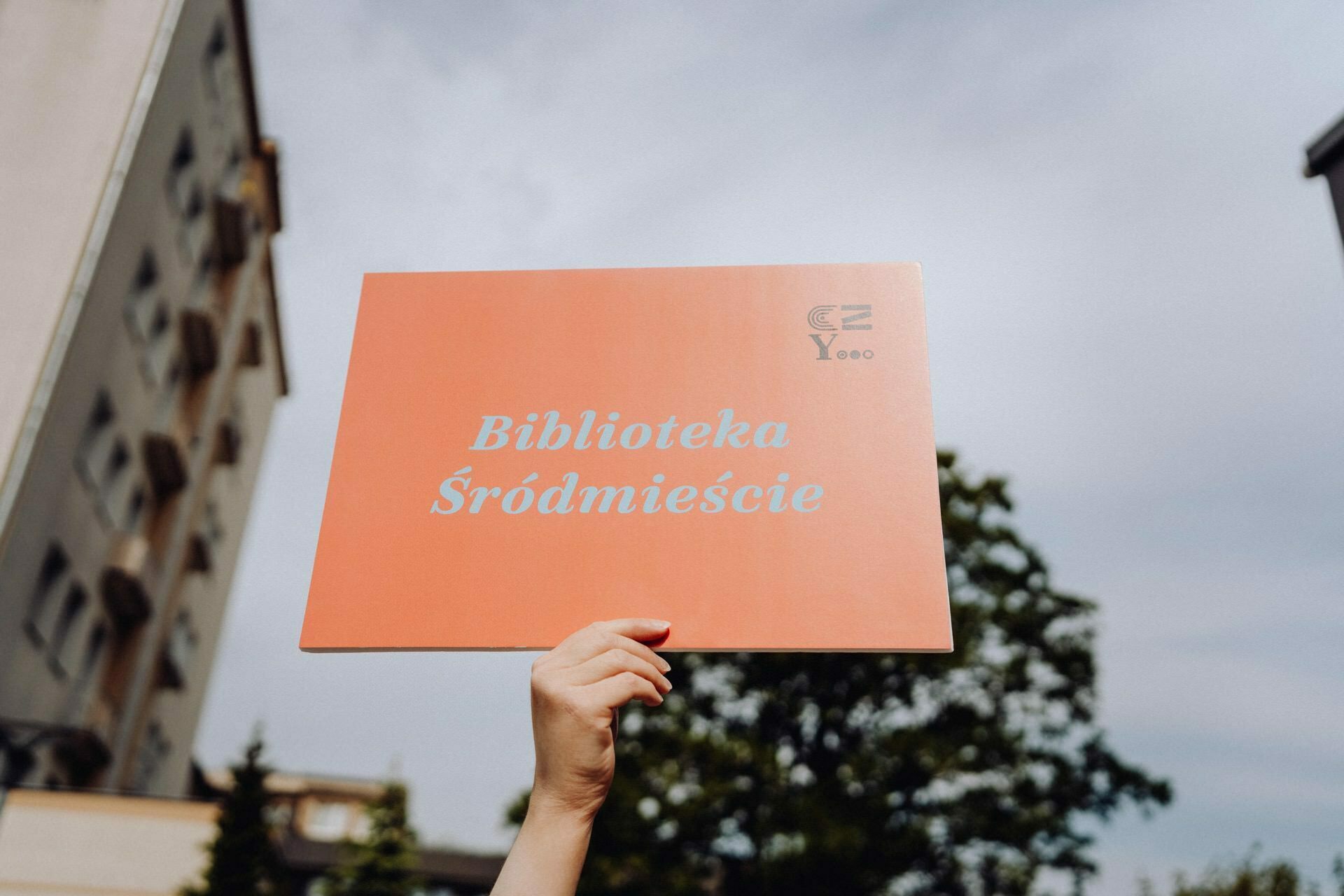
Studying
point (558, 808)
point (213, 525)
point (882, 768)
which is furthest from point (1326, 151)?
point (213, 525)

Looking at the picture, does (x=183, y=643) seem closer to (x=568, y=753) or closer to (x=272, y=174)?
(x=272, y=174)

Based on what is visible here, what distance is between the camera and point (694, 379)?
2.33 metres

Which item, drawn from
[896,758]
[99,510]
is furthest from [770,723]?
[99,510]

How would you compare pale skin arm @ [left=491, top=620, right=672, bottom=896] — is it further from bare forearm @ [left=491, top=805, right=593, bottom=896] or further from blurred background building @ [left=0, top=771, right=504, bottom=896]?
blurred background building @ [left=0, top=771, right=504, bottom=896]

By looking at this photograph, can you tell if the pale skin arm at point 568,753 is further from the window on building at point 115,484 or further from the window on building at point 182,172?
the window on building at point 182,172

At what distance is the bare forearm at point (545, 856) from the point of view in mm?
1776

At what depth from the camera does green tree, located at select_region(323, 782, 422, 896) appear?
2388 cm

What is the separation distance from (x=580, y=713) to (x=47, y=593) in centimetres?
1479

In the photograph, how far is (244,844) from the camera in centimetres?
1817

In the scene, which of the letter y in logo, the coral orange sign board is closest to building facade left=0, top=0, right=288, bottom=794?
the coral orange sign board

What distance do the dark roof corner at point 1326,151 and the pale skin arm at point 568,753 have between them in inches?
121

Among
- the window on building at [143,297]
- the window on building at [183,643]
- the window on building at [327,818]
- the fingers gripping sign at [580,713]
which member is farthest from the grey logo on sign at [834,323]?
the window on building at [327,818]

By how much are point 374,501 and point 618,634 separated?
0.71m

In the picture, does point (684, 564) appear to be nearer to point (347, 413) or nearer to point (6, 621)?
point (347, 413)
